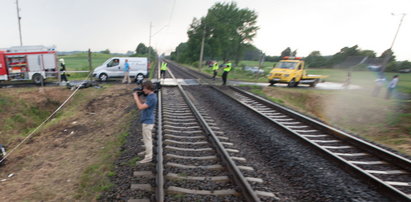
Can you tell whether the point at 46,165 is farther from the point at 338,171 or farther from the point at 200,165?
the point at 338,171

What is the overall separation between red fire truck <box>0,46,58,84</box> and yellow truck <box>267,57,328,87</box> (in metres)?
17.2

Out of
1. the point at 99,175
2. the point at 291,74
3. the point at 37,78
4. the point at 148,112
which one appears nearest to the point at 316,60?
the point at 291,74

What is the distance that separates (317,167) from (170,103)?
6.81m

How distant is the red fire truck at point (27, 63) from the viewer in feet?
52.2

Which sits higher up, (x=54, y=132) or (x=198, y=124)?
(x=198, y=124)

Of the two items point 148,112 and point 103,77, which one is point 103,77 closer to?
point 103,77

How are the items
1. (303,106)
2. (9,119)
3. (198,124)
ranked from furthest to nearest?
(303,106)
(9,119)
(198,124)

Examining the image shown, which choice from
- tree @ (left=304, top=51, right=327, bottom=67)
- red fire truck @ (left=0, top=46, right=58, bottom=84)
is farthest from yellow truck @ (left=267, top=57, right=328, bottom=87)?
tree @ (left=304, top=51, right=327, bottom=67)

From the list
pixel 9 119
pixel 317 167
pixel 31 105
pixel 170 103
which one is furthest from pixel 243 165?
pixel 31 105

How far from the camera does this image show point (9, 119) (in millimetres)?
9766

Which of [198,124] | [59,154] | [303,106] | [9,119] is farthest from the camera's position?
[303,106]

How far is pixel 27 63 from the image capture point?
16703 millimetres

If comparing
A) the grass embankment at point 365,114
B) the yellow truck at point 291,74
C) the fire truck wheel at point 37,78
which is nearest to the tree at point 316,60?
the yellow truck at point 291,74

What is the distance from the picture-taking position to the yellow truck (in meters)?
18.0
